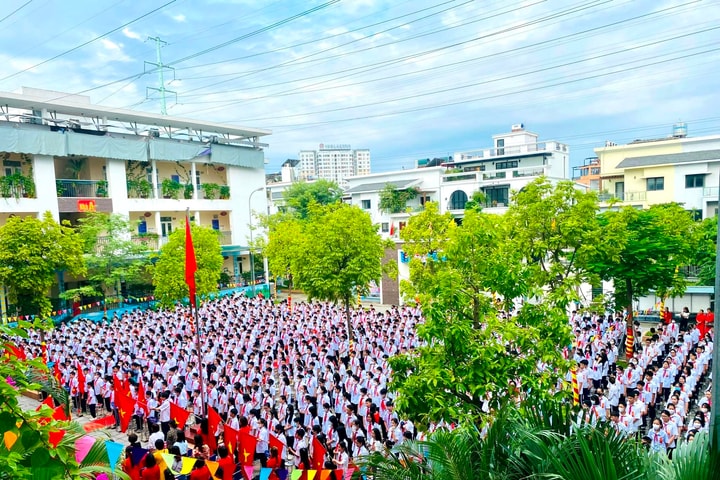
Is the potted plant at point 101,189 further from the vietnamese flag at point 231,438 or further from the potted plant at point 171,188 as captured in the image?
the vietnamese flag at point 231,438

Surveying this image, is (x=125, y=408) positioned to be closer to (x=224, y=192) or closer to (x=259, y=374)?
(x=259, y=374)

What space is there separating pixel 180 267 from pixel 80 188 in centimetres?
1089

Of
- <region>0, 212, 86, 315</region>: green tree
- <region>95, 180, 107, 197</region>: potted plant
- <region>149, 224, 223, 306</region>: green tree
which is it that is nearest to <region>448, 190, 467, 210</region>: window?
<region>149, 224, 223, 306</region>: green tree

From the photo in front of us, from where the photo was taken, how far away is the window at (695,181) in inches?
1025

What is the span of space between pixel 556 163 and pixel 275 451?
40.2 m

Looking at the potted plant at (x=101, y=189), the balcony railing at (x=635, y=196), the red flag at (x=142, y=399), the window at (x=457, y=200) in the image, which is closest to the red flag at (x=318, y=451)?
the red flag at (x=142, y=399)

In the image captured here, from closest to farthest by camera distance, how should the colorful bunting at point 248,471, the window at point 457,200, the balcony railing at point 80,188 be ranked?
the colorful bunting at point 248,471 < the balcony railing at point 80,188 < the window at point 457,200

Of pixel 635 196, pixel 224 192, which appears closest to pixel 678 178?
pixel 635 196

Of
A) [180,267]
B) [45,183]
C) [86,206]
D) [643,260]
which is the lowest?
[180,267]

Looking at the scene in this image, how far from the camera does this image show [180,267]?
742 inches

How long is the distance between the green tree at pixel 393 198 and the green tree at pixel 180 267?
17324 millimetres

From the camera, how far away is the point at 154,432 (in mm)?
8594

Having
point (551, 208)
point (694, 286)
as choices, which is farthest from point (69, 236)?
point (694, 286)

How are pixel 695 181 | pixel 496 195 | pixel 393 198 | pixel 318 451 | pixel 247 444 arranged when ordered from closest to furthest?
pixel 318 451 → pixel 247 444 → pixel 695 181 → pixel 496 195 → pixel 393 198
